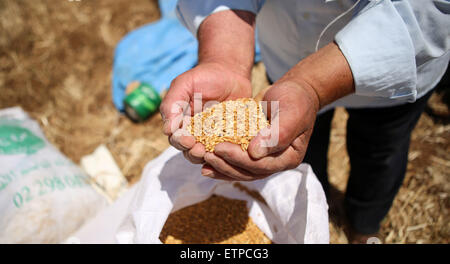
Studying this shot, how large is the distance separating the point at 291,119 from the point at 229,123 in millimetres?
Answer: 296

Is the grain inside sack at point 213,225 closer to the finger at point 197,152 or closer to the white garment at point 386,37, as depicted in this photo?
the finger at point 197,152

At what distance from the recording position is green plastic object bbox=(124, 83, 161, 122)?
2451mm

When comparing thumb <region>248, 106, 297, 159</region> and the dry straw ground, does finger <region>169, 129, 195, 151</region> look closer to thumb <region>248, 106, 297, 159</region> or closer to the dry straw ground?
thumb <region>248, 106, 297, 159</region>

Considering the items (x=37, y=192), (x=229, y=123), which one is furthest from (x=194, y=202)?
(x=37, y=192)

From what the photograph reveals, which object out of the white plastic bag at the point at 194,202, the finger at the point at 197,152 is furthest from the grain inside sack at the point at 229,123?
the white plastic bag at the point at 194,202

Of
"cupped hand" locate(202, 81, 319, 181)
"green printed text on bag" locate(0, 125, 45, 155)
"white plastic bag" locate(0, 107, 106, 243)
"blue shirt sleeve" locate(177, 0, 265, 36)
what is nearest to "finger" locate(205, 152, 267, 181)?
"cupped hand" locate(202, 81, 319, 181)

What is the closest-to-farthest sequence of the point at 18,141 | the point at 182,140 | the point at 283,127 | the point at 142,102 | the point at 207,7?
the point at 283,127
the point at 182,140
the point at 207,7
the point at 18,141
the point at 142,102

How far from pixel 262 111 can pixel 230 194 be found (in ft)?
1.94

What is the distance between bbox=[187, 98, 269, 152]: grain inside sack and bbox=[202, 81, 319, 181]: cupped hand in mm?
96

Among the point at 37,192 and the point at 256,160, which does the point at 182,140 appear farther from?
the point at 37,192

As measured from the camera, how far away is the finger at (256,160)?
0.92 m

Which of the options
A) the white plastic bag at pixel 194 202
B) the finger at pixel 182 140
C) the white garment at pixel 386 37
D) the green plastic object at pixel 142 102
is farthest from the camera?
the green plastic object at pixel 142 102

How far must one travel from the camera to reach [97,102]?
2736 millimetres

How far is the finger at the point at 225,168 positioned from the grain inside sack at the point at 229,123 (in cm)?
7
